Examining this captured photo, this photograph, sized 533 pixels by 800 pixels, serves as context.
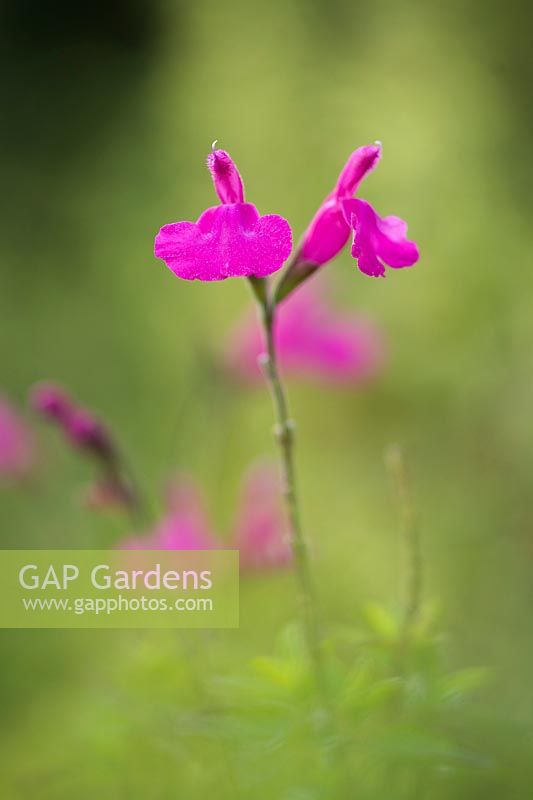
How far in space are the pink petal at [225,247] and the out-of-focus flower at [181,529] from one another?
355 millimetres

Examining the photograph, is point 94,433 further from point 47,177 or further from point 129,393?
point 47,177

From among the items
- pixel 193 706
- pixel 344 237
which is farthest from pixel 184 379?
pixel 344 237

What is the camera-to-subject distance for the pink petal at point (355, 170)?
0.61m

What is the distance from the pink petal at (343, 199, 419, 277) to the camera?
539mm

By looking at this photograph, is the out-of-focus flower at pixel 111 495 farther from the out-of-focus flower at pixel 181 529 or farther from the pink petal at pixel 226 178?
the pink petal at pixel 226 178

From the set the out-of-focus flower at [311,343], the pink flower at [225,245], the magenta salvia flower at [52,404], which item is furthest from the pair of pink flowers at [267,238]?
the out-of-focus flower at [311,343]

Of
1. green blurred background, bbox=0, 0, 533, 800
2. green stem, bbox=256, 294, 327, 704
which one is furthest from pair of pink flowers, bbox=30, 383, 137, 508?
green stem, bbox=256, 294, 327, 704

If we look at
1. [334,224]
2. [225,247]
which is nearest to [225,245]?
[225,247]

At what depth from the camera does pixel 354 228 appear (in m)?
0.55

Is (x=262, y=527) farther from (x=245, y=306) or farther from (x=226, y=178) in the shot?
(x=245, y=306)

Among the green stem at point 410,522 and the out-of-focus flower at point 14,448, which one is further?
the out-of-focus flower at point 14,448

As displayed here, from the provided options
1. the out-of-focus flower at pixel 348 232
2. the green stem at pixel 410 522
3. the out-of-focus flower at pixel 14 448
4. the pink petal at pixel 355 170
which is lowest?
the green stem at pixel 410 522

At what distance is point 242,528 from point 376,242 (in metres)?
0.47

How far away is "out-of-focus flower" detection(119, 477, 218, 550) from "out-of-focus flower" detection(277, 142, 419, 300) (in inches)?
13.3
